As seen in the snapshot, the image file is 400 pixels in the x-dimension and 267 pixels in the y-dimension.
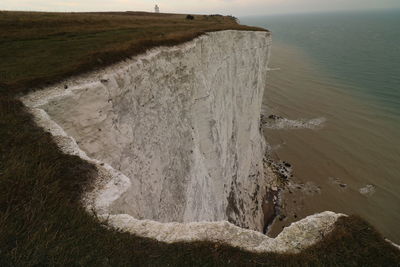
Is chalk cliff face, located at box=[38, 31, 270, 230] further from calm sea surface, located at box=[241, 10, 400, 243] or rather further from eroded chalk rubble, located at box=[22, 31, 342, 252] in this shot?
calm sea surface, located at box=[241, 10, 400, 243]

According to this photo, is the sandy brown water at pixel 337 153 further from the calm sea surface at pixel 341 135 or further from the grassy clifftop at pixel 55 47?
the grassy clifftop at pixel 55 47

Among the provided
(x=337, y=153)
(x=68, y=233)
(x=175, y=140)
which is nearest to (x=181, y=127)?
(x=175, y=140)

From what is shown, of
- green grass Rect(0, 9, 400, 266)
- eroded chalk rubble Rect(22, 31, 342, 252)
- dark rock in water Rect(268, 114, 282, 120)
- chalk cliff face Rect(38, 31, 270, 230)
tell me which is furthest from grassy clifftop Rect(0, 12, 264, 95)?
dark rock in water Rect(268, 114, 282, 120)

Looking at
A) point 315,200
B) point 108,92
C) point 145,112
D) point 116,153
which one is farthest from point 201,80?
point 315,200

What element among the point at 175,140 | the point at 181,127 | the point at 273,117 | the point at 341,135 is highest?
the point at 181,127

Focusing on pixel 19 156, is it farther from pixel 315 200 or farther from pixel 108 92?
pixel 315 200

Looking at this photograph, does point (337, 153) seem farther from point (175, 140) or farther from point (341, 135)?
point (175, 140)

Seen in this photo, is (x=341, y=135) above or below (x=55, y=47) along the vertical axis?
below

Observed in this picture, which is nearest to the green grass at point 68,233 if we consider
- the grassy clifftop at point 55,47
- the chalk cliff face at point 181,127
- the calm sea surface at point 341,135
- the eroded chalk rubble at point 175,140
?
the eroded chalk rubble at point 175,140
